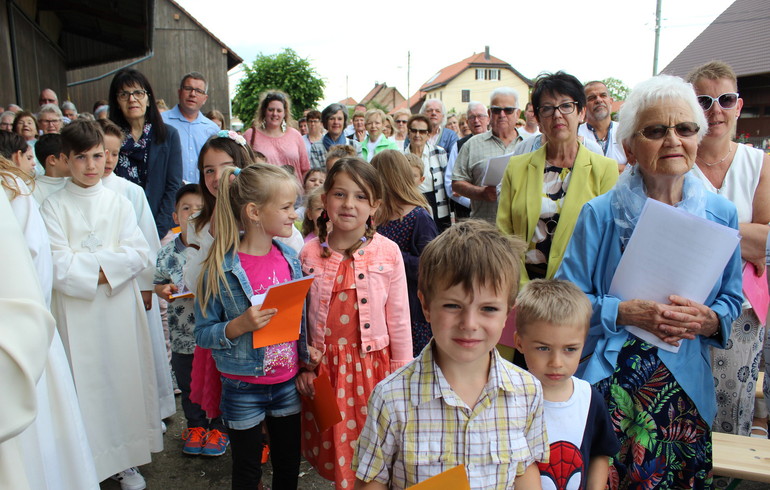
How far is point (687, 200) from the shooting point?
6.71 ft

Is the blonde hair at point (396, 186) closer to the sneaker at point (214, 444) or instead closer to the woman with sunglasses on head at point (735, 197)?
the woman with sunglasses on head at point (735, 197)

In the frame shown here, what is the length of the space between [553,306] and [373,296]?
967 mm

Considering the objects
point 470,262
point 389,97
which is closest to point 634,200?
point 470,262

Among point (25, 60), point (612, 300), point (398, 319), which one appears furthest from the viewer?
point (25, 60)

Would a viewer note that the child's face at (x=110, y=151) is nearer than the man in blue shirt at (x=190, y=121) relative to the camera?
Yes

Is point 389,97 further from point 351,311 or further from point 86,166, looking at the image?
point 351,311

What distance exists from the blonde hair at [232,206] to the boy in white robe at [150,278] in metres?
1.05

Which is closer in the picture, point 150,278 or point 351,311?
point 351,311

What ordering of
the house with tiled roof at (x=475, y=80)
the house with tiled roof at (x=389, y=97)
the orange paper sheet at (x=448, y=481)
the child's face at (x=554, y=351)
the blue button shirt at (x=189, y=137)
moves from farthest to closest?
1. the house with tiled roof at (x=389, y=97)
2. the house with tiled roof at (x=475, y=80)
3. the blue button shirt at (x=189, y=137)
4. the child's face at (x=554, y=351)
5. the orange paper sheet at (x=448, y=481)

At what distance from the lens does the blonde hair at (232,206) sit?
92.7 inches

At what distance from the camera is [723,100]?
2.74 metres

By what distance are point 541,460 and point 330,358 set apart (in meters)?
1.26

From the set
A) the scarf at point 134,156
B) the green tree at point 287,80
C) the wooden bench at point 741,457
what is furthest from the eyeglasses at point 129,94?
the green tree at point 287,80

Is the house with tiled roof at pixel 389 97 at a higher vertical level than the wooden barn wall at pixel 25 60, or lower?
higher
